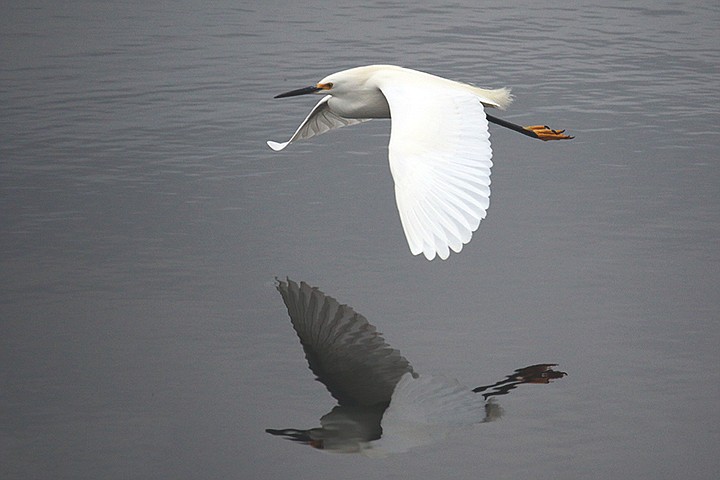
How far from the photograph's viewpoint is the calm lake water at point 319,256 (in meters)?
3.14

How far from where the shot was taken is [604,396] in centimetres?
334

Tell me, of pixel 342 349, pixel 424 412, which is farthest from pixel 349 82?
pixel 424 412

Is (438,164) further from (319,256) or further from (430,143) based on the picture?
(319,256)

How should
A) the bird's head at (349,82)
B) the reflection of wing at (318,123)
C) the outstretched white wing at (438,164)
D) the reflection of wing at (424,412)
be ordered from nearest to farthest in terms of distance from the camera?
the reflection of wing at (424,412), the outstretched white wing at (438,164), the bird's head at (349,82), the reflection of wing at (318,123)

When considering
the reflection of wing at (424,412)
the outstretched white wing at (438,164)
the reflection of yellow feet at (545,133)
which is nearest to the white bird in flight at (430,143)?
the outstretched white wing at (438,164)

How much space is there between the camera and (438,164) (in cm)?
358

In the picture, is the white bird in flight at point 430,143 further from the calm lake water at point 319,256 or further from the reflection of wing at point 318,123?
the calm lake water at point 319,256

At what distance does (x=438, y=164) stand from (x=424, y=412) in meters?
0.73

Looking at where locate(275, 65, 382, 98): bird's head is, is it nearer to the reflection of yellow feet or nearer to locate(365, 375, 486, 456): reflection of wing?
the reflection of yellow feet

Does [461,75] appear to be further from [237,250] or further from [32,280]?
[32,280]

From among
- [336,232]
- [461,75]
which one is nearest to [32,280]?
[336,232]

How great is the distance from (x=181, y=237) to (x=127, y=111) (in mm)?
1726

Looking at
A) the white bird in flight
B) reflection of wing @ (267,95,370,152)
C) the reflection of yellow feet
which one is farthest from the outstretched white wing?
the reflection of yellow feet

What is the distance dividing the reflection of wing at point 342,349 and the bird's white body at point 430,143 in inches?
15.5
